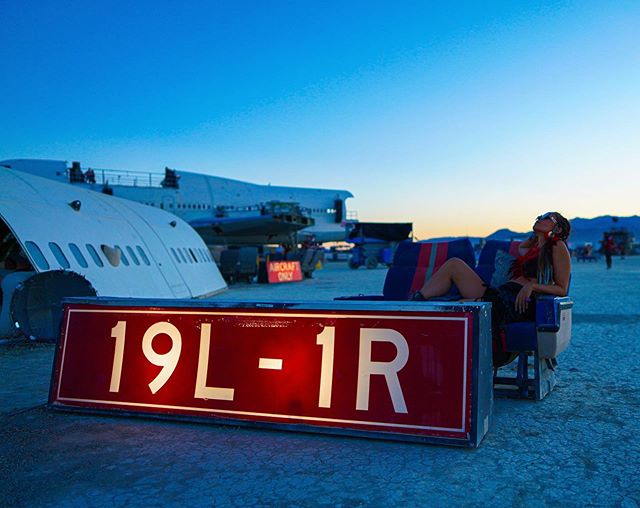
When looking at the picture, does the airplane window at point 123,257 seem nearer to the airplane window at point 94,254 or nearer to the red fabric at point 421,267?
the airplane window at point 94,254

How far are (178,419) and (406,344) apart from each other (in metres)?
1.73

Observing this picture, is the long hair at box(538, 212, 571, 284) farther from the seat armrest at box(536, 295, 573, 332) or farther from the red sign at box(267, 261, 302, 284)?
the red sign at box(267, 261, 302, 284)

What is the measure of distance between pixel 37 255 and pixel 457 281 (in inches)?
286

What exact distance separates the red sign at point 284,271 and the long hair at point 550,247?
20.5 metres

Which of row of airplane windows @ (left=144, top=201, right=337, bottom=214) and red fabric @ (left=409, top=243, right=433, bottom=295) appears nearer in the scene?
red fabric @ (left=409, top=243, right=433, bottom=295)

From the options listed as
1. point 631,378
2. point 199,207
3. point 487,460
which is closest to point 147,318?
point 487,460

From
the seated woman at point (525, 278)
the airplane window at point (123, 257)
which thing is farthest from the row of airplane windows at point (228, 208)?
the seated woman at point (525, 278)

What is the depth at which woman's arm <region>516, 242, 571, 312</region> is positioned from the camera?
4.83 metres

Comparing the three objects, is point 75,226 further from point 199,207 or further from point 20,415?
point 199,207

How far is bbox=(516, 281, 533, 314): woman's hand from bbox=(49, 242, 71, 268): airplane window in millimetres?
7920

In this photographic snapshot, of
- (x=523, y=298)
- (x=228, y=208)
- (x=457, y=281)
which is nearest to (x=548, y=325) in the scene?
(x=523, y=298)

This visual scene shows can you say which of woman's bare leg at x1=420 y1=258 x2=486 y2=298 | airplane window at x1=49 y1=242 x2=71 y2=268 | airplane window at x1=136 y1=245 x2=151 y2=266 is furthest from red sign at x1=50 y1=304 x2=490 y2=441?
airplane window at x1=136 y1=245 x2=151 y2=266

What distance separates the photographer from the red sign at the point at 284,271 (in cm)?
2558

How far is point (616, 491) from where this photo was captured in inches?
111
